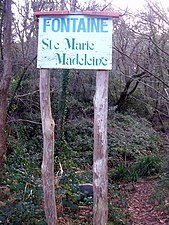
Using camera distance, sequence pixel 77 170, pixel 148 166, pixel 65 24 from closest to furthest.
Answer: pixel 65 24 < pixel 77 170 < pixel 148 166

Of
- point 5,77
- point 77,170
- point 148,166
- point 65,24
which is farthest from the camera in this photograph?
point 148,166

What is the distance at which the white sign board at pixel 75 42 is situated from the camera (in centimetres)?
493

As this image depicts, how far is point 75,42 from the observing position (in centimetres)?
497

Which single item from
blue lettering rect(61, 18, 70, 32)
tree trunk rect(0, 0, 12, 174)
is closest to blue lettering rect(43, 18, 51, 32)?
blue lettering rect(61, 18, 70, 32)

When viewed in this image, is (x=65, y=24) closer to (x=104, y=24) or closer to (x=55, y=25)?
(x=55, y=25)

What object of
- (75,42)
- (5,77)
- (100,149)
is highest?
(75,42)

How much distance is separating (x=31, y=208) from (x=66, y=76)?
305 inches

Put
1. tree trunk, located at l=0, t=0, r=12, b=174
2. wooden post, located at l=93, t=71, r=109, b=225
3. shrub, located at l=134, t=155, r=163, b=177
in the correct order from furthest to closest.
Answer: shrub, located at l=134, t=155, r=163, b=177 < tree trunk, located at l=0, t=0, r=12, b=174 < wooden post, located at l=93, t=71, r=109, b=225

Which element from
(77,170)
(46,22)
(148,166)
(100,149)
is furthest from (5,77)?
(148,166)

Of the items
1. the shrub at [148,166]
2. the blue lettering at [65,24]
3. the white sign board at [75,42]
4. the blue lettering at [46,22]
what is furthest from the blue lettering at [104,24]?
the shrub at [148,166]

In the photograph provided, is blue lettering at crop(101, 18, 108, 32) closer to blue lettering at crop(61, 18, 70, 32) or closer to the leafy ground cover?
blue lettering at crop(61, 18, 70, 32)

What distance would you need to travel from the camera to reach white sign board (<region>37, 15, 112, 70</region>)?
4.93 metres

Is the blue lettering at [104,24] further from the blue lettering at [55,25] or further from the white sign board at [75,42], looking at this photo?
the blue lettering at [55,25]

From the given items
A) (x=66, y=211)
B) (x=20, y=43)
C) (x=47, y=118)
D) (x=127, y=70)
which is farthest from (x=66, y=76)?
(x=47, y=118)
